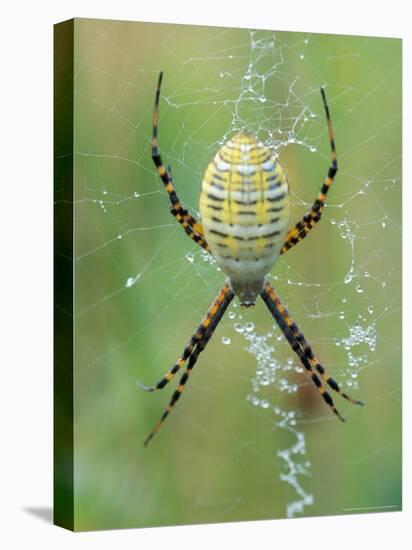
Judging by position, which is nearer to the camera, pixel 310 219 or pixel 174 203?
pixel 174 203

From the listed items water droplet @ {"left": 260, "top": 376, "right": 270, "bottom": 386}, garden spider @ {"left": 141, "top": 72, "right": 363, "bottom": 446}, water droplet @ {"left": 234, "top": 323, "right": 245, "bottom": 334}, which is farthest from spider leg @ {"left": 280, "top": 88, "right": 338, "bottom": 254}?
water droplet @ {"left": 260, "top": 376, "right": 270, "bottom": 386}

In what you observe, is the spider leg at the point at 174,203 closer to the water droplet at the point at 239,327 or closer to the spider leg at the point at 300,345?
the spider leg at the point at 300,345

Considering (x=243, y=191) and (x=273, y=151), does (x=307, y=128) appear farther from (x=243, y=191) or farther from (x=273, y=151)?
(x=243, y=191)

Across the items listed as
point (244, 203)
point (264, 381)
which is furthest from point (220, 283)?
point (244, 203)

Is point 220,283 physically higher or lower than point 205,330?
higher

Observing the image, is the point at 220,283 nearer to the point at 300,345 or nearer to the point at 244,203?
the point at 300,345

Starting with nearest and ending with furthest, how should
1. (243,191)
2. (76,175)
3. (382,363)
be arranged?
1. (243,191)
2. (76,175)
3. (382,363)

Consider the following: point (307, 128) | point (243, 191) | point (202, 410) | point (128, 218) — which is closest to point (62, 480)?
point (202, 410)

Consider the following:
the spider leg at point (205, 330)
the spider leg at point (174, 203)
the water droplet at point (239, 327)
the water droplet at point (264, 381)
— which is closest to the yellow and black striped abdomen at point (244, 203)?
the spider leg at point (174, 203)
